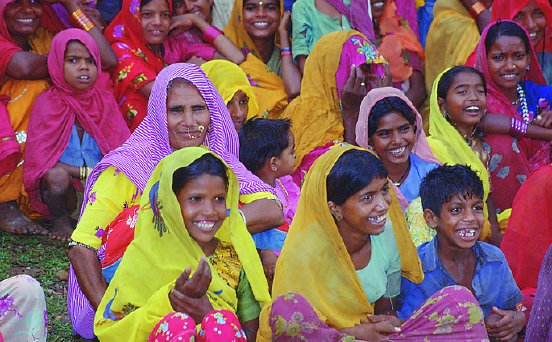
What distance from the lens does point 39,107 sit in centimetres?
607

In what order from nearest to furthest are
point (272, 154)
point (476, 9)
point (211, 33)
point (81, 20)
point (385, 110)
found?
point (272, 154) → point (385, 110) → point (81, 20) → point (211, 33) → point (476, 9)

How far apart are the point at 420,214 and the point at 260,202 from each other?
0.85 m

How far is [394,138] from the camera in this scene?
559 centimetres

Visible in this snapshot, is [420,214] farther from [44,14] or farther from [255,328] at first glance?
[44,14]

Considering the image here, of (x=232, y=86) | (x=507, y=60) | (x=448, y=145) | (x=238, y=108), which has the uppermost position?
(x=507, y=60)

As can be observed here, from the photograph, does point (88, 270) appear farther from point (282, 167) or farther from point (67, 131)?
point (67, 131)

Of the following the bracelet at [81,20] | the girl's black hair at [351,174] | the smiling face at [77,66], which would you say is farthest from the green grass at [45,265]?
the girl's black hair at [351,174]

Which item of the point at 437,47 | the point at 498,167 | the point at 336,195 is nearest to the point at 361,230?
the point at 336,195

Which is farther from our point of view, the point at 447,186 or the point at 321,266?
the point at 447,186

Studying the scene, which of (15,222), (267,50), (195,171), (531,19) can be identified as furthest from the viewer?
(267,50)

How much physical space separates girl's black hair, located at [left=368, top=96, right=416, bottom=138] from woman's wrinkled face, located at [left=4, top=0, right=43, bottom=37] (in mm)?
2260

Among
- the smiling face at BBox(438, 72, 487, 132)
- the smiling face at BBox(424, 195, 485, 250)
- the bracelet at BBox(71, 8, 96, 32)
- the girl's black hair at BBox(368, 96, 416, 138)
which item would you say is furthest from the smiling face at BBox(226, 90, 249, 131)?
the smiling face at BBox(424, 195, 485, 250)

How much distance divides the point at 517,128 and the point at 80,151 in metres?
2.76

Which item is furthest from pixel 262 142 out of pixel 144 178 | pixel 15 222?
pixel 15 222
